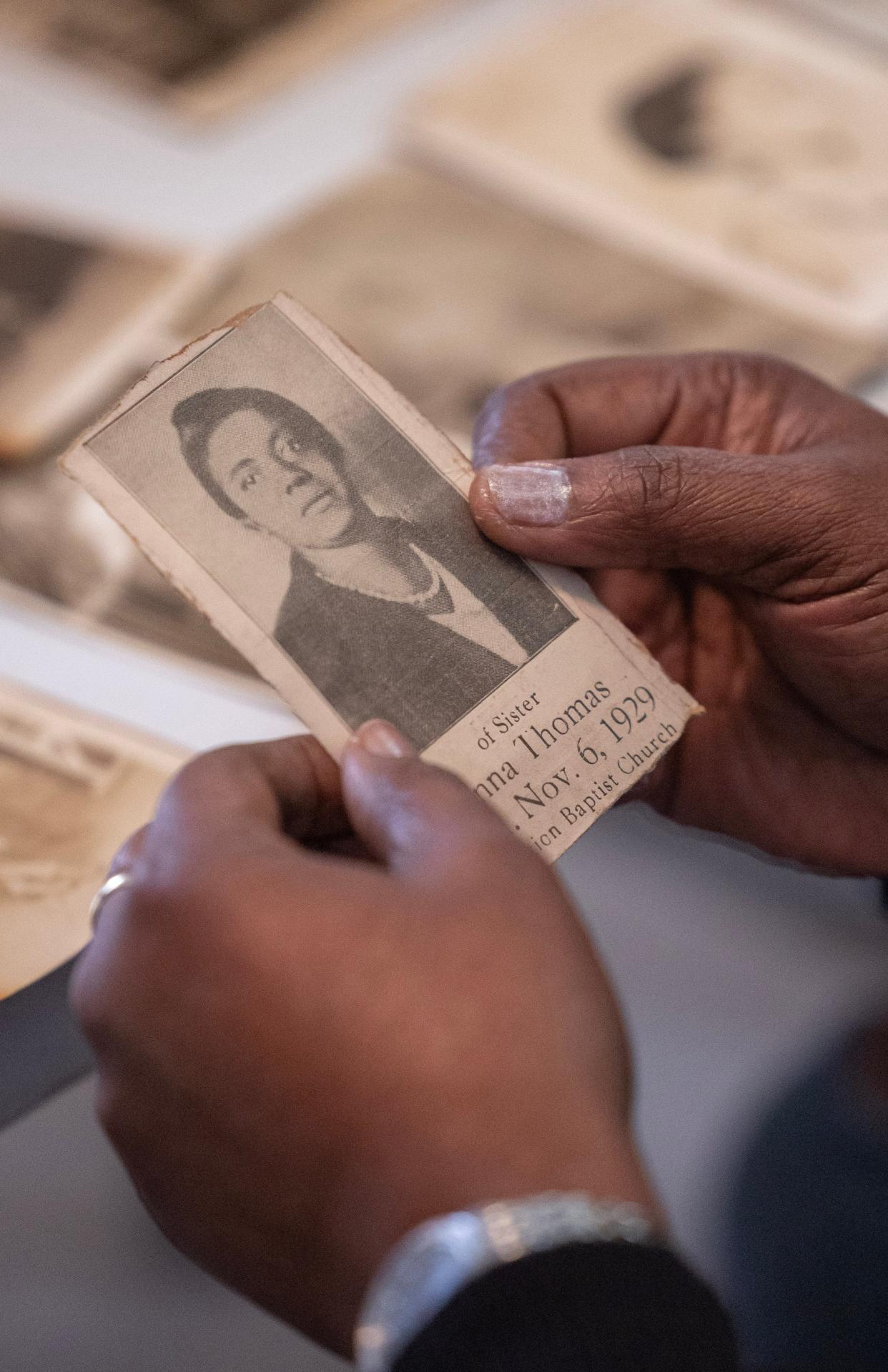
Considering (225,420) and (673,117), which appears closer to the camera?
(225,420)

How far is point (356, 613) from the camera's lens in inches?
31.0

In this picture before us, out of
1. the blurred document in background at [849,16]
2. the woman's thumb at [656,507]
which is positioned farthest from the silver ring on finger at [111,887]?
the blurred document in background at [849,16]

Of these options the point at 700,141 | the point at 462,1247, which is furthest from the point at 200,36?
the point at 462,1247

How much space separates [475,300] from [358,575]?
0.76m

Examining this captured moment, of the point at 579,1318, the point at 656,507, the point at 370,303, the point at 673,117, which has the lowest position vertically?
the point at 579,1318

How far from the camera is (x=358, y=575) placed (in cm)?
79

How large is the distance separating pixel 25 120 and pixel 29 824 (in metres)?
1.20

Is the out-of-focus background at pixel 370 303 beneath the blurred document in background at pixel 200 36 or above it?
beneath

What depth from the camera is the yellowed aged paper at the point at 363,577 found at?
77cm

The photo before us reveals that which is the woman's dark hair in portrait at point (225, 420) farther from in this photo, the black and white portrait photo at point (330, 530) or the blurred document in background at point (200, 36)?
the blurred document in background at point (200, 36)

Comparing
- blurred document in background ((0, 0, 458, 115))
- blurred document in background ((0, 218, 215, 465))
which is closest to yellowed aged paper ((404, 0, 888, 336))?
blurred document in background ((0, 0, 458, 115))

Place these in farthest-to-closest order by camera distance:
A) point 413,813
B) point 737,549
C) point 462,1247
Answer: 1. point 737,549
2. point 413,813
3. point 462,1247

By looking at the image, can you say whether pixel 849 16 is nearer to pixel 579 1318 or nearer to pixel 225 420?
pixel 225 420

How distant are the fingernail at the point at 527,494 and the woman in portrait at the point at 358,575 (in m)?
0.04
